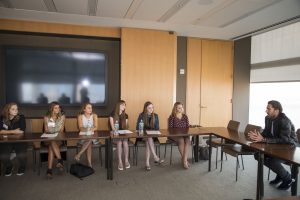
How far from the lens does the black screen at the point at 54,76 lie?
5.32 m

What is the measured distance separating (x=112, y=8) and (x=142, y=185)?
3070 mm

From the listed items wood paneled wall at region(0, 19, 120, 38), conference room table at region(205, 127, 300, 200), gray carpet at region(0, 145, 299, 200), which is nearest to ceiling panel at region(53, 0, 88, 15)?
wood paneled wall at region(0, 19, 120, 38)

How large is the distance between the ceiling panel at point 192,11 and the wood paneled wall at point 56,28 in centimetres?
152

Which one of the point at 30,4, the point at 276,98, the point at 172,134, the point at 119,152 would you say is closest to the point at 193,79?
the point at 276,98

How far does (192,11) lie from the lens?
4.62 metres

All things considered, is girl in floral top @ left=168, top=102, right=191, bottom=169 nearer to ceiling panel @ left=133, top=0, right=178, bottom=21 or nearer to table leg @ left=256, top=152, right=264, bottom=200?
table leg @ left=256, top=152, right=264, bottom=200

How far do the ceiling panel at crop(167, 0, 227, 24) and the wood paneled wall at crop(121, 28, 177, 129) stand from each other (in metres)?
0.88

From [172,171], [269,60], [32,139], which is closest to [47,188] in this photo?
[32,139]

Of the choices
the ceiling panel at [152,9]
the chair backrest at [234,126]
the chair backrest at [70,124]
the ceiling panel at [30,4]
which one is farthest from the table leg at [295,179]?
the ceiling panel at [30,4]

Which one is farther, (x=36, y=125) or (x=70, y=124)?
(x=70, y=124)

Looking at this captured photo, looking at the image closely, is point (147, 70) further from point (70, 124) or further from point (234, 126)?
point (234, 126)

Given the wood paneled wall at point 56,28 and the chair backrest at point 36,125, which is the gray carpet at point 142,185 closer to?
the chair backrest at point 36,125

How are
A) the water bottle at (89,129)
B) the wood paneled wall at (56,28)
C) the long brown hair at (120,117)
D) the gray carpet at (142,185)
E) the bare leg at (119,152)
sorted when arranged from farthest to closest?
the wood paneled wall at (56,28), the long brown hair at (120,117), the bare leg at (119,152), the water bottle at (89,129), the gray carpet at (142,185)

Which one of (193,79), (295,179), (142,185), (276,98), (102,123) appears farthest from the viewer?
(193,79)
